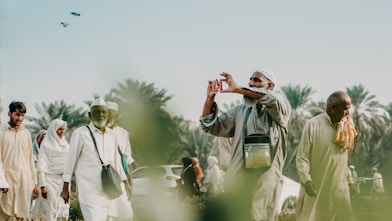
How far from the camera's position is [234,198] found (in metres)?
1.29

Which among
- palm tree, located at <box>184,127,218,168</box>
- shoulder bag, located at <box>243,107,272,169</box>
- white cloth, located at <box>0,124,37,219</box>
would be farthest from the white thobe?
palm tree, located at <box>184,127,218,168</box>

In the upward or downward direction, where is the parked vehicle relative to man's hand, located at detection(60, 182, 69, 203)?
upward

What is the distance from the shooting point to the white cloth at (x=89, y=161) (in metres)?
6.70

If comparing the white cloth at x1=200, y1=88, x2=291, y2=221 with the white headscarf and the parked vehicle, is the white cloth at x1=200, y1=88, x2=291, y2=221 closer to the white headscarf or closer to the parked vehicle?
the parked vehicle

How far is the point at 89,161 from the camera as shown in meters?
6.75

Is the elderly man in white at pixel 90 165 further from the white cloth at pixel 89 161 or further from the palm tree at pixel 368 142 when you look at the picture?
the palm tree at pixel 368 142

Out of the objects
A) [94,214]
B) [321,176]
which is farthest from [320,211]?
[94,214]

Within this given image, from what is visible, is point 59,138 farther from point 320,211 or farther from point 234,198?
point 234,198

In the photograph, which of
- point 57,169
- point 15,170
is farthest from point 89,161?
point 57,169

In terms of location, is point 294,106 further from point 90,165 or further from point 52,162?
point 52,162

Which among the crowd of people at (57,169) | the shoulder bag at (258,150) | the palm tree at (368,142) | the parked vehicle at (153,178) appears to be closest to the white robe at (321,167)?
the shoulder bag at (258,150)

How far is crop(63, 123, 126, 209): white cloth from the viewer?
22.0 feet

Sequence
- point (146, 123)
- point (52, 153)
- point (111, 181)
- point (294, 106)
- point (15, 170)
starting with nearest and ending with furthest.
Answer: point (146, 123) < point (294, 106) < point (111, 181) < point (15, 170) < point (52, 153)

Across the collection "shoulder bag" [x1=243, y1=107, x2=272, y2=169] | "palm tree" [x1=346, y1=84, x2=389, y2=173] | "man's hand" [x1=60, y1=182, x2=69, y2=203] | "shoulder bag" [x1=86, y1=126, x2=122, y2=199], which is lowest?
"man's hand" [x1=60, y1=182, x2=69, y2=203]
